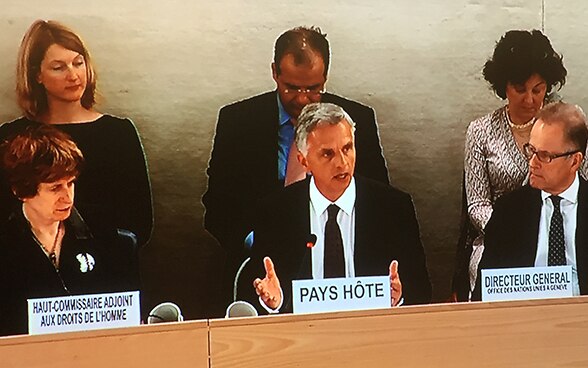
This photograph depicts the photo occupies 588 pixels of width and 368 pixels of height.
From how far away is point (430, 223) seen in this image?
6.14 ft

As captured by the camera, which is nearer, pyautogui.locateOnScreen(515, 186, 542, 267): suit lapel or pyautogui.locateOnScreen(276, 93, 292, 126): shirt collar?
pyautogui.locateOnScreen(276, 93, 292, 126): shirt collar

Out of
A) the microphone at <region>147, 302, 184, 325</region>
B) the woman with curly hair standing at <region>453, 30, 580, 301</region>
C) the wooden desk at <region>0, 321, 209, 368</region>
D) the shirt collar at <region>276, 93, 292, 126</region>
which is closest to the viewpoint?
the wooden desk at <region>0, 321, 209, 368</region>

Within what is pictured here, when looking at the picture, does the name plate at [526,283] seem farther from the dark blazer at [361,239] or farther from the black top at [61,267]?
the black top at [61,267]

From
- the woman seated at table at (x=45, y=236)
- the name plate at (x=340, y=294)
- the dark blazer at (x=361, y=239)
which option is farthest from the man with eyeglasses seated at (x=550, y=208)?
the woman seated at table at (x=45, y=236)

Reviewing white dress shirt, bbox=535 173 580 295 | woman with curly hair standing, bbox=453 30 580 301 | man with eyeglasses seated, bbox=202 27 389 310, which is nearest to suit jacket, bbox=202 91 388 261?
man with eyeglasses seated, bbox=202 27 389 310

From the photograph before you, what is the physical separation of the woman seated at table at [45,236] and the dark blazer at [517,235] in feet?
3.36

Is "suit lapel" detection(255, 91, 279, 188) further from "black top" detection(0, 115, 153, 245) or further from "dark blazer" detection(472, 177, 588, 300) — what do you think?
"dark blazer" detection(472, 177, 588, 300)

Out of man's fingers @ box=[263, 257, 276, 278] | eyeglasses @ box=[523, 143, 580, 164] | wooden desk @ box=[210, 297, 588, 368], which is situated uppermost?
eyeglasses @ box=[523, 143, 580, 164]

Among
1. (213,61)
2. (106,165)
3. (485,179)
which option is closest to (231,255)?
(106,165)

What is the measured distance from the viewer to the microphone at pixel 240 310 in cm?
174

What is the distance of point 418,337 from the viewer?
1826mm

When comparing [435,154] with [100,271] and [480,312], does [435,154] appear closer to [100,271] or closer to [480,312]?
[480,312]

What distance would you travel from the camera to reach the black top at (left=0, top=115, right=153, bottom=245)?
1.62 meters

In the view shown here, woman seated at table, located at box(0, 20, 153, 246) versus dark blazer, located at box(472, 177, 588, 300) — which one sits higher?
woman seated at table, located at box(0, 20, 153, 246)
